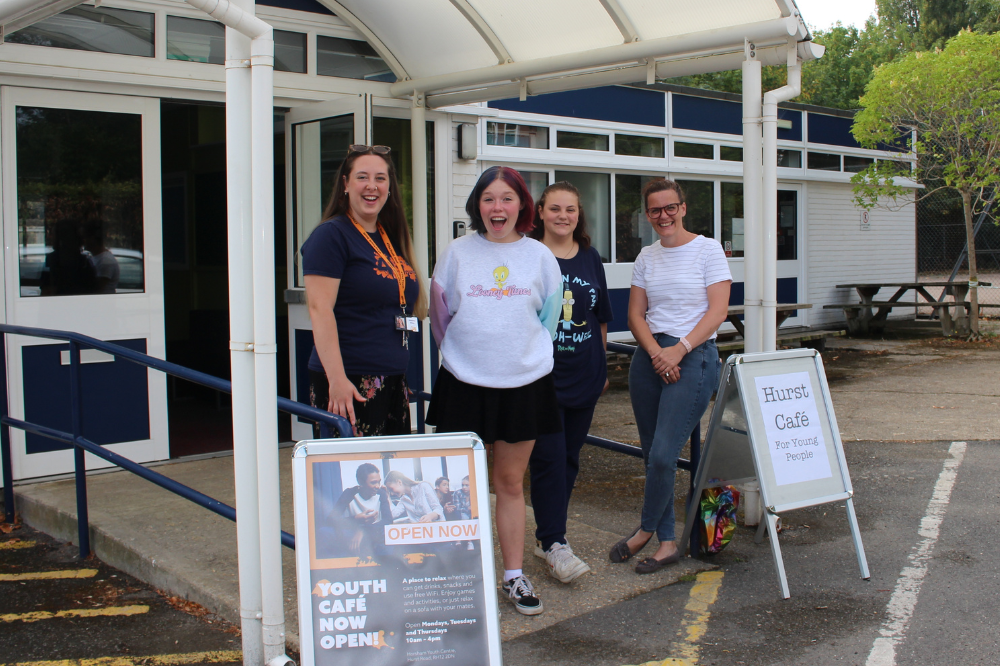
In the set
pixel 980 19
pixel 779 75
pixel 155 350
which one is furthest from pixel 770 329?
pixel 980 19

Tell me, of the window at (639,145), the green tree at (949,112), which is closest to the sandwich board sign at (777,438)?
the window at (639,145)

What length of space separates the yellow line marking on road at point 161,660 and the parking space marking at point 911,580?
2.32m

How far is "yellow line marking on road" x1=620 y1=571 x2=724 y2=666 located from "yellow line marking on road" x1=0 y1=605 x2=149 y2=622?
2.14m

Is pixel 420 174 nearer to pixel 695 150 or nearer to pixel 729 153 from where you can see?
pixel 695 150

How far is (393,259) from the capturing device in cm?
341

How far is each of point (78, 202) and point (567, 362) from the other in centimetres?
320

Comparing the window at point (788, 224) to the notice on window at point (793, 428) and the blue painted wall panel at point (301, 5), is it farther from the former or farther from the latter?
the notice on window at point (793, 428)

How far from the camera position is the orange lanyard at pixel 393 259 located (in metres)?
3.34

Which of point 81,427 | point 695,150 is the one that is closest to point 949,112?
point 695,150

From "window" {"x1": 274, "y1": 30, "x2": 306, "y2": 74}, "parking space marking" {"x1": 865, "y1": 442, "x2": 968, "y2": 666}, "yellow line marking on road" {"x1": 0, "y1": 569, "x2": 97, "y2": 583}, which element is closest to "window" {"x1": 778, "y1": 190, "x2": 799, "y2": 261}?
"parking space marking" {"x1": 865, "y1": 442, "x2": 968, "y2": 666}

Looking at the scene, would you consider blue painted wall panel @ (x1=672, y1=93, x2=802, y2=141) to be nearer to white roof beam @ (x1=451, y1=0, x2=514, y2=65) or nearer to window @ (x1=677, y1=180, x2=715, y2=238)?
window @ (x1=677, y1=180, x2=715, y2=238)

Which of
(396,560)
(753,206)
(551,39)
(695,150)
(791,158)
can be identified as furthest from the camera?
(791,158)

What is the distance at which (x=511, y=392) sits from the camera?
3.42 m

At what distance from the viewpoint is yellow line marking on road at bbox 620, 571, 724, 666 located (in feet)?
10.8
